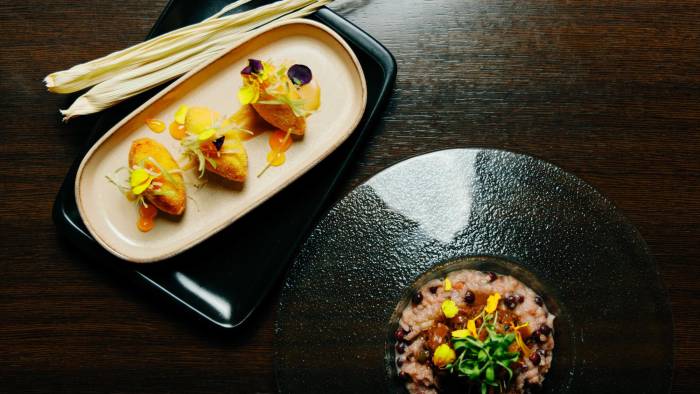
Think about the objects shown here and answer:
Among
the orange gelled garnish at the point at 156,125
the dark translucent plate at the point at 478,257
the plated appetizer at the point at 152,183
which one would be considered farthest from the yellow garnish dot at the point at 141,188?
the dark translucent plate at the point at 478,257

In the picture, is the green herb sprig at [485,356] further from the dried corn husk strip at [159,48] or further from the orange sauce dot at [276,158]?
the dried corn husk strip at [159,48]

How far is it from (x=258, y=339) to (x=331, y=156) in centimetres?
71

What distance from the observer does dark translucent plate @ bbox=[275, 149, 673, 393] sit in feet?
6.35

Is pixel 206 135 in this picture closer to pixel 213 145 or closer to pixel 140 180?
pixel 213 145

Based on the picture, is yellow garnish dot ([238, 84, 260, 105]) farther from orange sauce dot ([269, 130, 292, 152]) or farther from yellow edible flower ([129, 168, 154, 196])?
yellow edible flower ([129, 168, 154, 196])

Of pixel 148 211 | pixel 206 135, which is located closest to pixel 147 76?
pixel 206 135

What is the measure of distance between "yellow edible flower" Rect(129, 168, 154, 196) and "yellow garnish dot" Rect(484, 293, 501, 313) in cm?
119

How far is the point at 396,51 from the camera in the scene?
7.09ft

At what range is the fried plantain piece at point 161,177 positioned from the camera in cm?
198

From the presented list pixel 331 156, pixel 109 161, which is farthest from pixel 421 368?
pixel 109 161

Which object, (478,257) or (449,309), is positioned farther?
(478,257)

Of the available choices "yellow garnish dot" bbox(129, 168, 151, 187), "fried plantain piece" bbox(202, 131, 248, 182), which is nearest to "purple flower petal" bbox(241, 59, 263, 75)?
"fried plantain piece" bbox(202, 131, 248, 182)

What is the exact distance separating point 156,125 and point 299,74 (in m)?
0.55

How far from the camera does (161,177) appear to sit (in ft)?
6.51
